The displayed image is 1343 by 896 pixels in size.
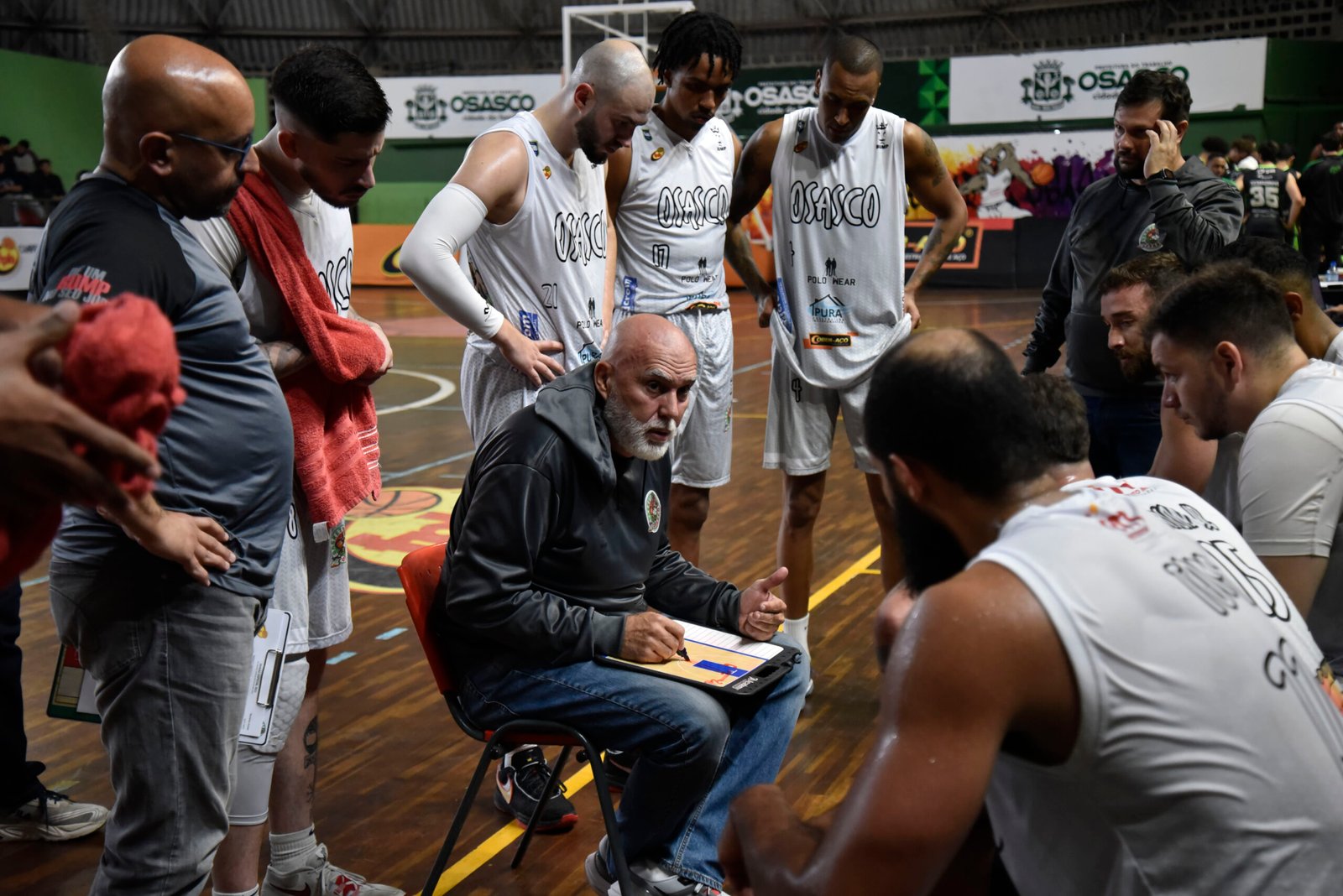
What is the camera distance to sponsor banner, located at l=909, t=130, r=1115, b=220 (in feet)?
63.3

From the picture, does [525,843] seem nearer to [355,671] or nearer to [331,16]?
[355,671]

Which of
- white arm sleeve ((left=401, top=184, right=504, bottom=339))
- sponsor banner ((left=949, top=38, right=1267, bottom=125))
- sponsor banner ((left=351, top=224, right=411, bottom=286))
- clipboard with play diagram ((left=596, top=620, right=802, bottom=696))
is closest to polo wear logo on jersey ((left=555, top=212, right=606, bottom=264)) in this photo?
white arm sleeve ((left=401, top=184, right=504, bottom=339))

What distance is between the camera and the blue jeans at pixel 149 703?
1.96m

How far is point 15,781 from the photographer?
316 cm

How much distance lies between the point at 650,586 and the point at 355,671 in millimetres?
1760

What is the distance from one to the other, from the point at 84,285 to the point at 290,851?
1.54m

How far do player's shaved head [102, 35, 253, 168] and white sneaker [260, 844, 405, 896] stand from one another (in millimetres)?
1672

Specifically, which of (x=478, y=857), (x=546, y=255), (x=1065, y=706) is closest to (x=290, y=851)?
(x=478, y=857)

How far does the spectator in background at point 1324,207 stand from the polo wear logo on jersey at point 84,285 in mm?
12071

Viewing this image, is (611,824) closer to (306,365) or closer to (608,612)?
(608,612)

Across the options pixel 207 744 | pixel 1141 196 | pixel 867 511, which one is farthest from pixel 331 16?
pixel 207 744

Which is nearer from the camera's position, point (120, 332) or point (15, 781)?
point (120, 332)

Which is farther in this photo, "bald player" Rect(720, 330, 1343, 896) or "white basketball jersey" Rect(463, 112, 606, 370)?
"white basketball jersey" Rect(463, 112, 606, 370)

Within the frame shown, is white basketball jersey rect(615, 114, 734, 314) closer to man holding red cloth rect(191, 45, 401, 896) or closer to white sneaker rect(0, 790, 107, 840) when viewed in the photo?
man holding red cloth rect(191, 45, 401, 896)
